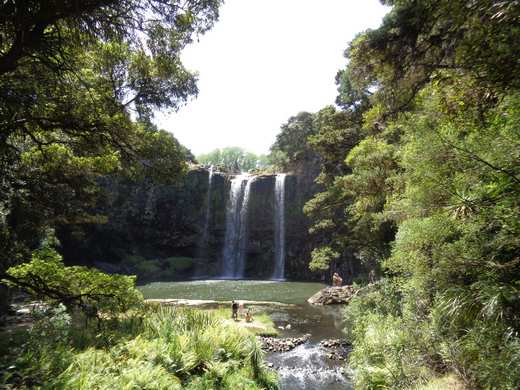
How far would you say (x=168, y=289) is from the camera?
93.8 ft

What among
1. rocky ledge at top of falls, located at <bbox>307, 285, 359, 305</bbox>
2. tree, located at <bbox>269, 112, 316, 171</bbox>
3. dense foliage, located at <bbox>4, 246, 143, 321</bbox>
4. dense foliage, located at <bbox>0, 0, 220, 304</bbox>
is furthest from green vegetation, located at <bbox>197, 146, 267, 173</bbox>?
dense foliage, located at <bbox>4, 246, 143, 321</bbox>

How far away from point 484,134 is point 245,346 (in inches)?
271

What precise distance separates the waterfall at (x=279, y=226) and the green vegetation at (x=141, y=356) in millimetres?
28531

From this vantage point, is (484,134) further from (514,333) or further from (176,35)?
(176,35)

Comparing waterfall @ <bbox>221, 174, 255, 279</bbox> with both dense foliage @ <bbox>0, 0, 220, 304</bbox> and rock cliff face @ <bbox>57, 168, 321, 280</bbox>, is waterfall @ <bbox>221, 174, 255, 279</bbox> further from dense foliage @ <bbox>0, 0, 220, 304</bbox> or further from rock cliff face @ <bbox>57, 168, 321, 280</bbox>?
dense foliage @ <bbox>0, 0, 220, 304</bbox>

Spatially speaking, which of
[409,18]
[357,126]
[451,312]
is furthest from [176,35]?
[357,126]

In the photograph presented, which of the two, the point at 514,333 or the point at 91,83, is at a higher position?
the point at 91,83

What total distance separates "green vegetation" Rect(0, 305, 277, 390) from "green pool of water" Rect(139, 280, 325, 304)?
552 inches

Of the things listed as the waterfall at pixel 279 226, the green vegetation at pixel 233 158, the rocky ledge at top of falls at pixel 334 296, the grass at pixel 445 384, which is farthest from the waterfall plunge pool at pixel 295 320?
the green vegetation at pixel 233 158

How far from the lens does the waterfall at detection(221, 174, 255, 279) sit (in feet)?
128

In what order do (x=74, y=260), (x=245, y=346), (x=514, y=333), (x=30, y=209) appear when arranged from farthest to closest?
(x=74, y=260) → (x=30, y=209) → (x=245, y=346) → (x=514, y=333)

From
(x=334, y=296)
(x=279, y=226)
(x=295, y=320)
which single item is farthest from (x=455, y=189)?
(x=279, y=226)

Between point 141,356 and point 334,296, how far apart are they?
53.0 feet

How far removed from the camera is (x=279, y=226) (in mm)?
39688
